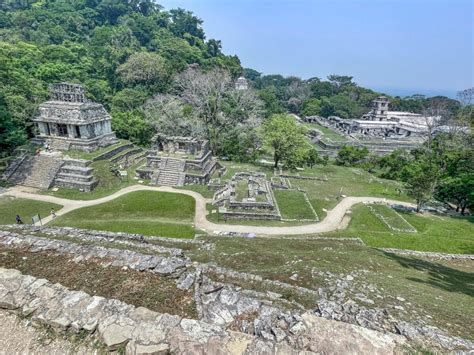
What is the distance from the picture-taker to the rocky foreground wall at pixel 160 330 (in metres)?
5.45

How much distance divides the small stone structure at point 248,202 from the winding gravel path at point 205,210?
52.2 inches

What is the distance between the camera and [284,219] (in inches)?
897

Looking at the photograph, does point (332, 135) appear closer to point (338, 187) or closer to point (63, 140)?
point (338, 187)

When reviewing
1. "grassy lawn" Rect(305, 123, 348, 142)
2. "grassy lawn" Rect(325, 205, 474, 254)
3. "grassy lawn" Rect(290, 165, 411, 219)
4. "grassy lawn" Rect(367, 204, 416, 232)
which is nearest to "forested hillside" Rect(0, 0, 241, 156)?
"grassy lawn" Rect(290, 165, 411, 219)

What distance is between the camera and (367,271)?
13156 millimetres

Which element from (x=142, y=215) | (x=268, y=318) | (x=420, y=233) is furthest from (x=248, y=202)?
(x=268, y=318)

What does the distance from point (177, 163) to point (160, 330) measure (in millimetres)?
25830

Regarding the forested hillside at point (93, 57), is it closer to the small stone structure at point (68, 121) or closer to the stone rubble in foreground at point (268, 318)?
the small stone structure at point (68, 121)

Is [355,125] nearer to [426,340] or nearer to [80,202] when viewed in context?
[80,202]

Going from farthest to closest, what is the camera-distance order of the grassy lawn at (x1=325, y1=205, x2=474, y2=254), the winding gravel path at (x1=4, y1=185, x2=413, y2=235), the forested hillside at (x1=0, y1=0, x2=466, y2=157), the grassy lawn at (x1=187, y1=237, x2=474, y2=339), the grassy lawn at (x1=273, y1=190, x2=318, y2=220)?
1. the forested hillside at (x1=0, y1=0, x2=466, y2=157)
2. the grassy lawn at (x1=273, y1=190, x2=318, y2=220)
3. the winding gravel path at (x1=4, y1=185, x2=413, y2=235)
4. the grassy lawn at (x1=325, y1=205, x2=474, y2=254)
5. the grassy lawn at (x1=187, y1=237, x2=474, y2=339)

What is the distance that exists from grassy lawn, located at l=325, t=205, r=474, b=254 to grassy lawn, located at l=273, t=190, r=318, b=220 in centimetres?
325

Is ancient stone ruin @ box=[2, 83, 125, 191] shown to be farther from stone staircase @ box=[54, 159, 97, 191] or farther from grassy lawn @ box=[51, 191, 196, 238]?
grassy lawn @ box=[51, 191, 196, 238]

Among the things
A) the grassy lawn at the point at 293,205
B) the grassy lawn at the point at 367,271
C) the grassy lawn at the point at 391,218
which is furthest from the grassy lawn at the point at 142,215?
the grassy lawn at the point at 391,218

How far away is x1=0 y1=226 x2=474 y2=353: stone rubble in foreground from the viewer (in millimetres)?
5680
